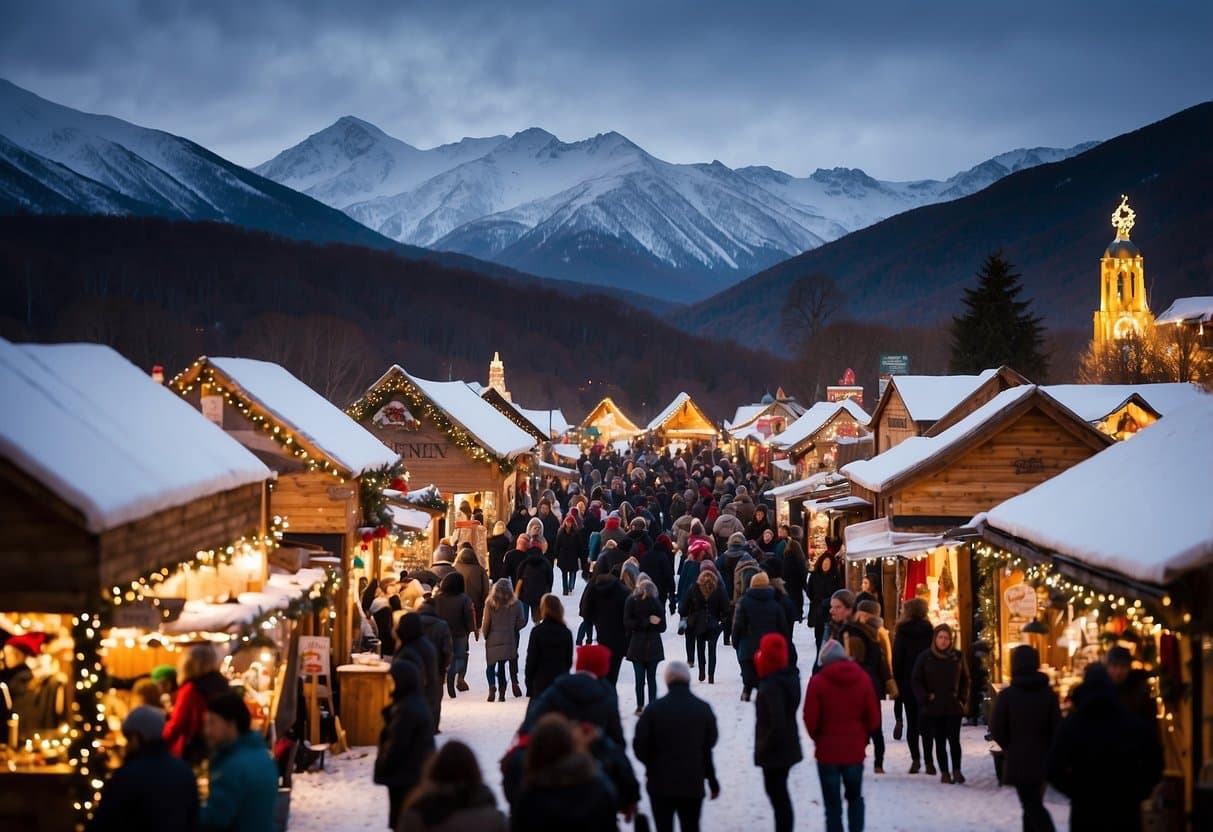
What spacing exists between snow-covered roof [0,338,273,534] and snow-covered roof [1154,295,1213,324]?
43808mm

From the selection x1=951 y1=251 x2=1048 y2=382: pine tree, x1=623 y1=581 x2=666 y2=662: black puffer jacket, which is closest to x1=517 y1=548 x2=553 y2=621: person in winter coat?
x1=623 y1=581 x2=666 y2=662: black puffer jacket

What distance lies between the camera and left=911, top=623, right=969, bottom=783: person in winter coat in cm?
1113

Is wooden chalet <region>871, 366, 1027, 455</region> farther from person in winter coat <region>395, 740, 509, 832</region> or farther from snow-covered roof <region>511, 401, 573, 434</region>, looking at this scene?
snow-covered roof <region>511, 401, 573, 434</region>

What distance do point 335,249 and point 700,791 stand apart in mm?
152550

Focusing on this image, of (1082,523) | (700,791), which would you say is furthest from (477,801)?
(1082,523)

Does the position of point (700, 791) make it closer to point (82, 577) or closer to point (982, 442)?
point (82, 577)

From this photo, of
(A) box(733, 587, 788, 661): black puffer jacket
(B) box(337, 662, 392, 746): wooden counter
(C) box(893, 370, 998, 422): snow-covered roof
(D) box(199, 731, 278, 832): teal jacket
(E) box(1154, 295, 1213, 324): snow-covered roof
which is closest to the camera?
(D) box(199, 731, 278, 832): teal jacket

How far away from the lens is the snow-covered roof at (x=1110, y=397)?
29.8 m

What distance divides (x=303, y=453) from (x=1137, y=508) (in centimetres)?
896

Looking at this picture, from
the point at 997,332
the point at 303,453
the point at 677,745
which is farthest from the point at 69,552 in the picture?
the point at 997,332

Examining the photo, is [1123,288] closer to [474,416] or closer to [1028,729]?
[474,416]

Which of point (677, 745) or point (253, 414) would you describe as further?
point (253, 414)

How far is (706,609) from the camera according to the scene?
15984 millimetres

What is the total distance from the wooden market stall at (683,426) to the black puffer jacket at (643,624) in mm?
59857
